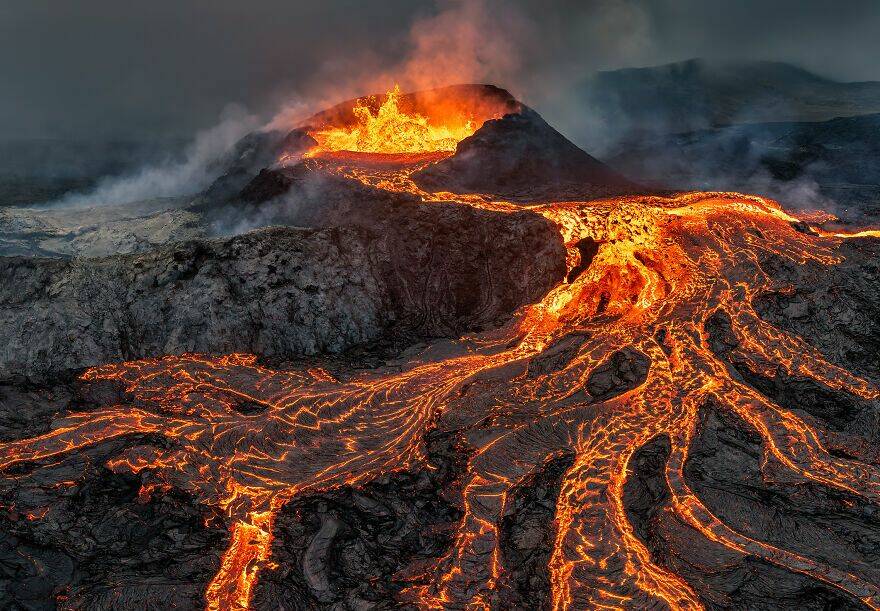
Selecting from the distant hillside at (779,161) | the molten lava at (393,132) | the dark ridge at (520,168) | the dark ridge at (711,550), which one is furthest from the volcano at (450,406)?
the distant hillside at (779,161)

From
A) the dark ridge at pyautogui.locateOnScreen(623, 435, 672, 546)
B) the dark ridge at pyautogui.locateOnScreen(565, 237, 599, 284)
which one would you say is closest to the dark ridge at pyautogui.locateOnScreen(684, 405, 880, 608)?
the dark ridge at pyautogui.locateOnScreen(623, 435, 672, 546)

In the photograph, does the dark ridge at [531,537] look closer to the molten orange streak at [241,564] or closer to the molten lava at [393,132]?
the molten orange streak at [241,564]

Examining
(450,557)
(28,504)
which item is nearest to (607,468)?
(450,557)

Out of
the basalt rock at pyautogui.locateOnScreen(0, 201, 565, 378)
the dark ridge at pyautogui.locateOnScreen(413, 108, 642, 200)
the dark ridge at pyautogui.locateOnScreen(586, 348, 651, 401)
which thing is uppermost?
→ the dark ridge at pyautogui.locateOnScreen(413, 108, 642, 200)

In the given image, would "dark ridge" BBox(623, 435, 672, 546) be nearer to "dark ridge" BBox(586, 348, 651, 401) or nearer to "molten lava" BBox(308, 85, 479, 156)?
"dark ridge" BBox(586, 348, 651, 401)

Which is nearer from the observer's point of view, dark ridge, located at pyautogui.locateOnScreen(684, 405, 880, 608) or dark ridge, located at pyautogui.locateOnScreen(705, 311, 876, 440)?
dark ridge, located at pyautogui.locateOnScreen(684, 405, 880, 608)
